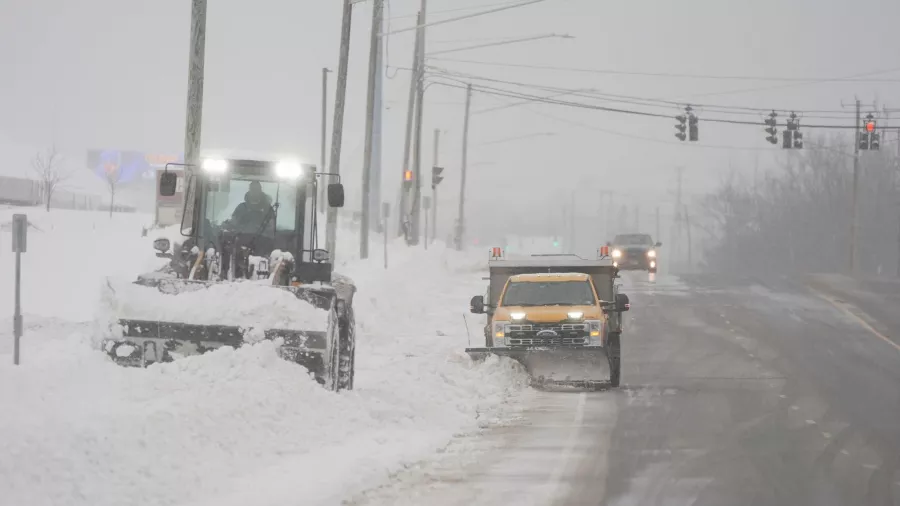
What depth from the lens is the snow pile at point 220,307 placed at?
13.4 metres

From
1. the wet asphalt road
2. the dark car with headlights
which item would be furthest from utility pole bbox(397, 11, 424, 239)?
the wet asphalt road

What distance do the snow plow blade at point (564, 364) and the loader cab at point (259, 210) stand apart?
3.93 metres

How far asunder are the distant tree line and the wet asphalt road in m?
60.7

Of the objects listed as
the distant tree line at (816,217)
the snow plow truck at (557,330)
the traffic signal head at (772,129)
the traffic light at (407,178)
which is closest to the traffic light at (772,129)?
the traffic signal head at (772,129)

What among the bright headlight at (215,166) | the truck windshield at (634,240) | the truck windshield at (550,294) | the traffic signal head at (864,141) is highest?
the traffic signal head at (864,141)

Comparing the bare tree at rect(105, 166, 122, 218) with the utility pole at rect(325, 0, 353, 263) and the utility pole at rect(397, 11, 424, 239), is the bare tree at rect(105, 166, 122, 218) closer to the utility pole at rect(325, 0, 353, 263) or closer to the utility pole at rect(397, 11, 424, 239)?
the utility pole at rect(397, 11, 424, 239)

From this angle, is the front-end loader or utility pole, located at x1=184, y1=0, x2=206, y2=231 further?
utility pole, located at x1=184, y1=0, x2=206, y2=231

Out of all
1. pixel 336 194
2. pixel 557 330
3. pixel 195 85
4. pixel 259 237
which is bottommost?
pixel 557 330

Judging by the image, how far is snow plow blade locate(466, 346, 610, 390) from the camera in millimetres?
18281

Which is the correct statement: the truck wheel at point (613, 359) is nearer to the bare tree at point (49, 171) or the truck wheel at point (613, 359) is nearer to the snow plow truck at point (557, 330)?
the snow plow truck at point (557, 330)

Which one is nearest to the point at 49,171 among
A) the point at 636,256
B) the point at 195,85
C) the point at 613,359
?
the point at 636,256

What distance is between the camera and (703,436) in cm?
1387

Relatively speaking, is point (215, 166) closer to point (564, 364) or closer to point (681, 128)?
point (564, 364)

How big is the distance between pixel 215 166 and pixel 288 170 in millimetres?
929
